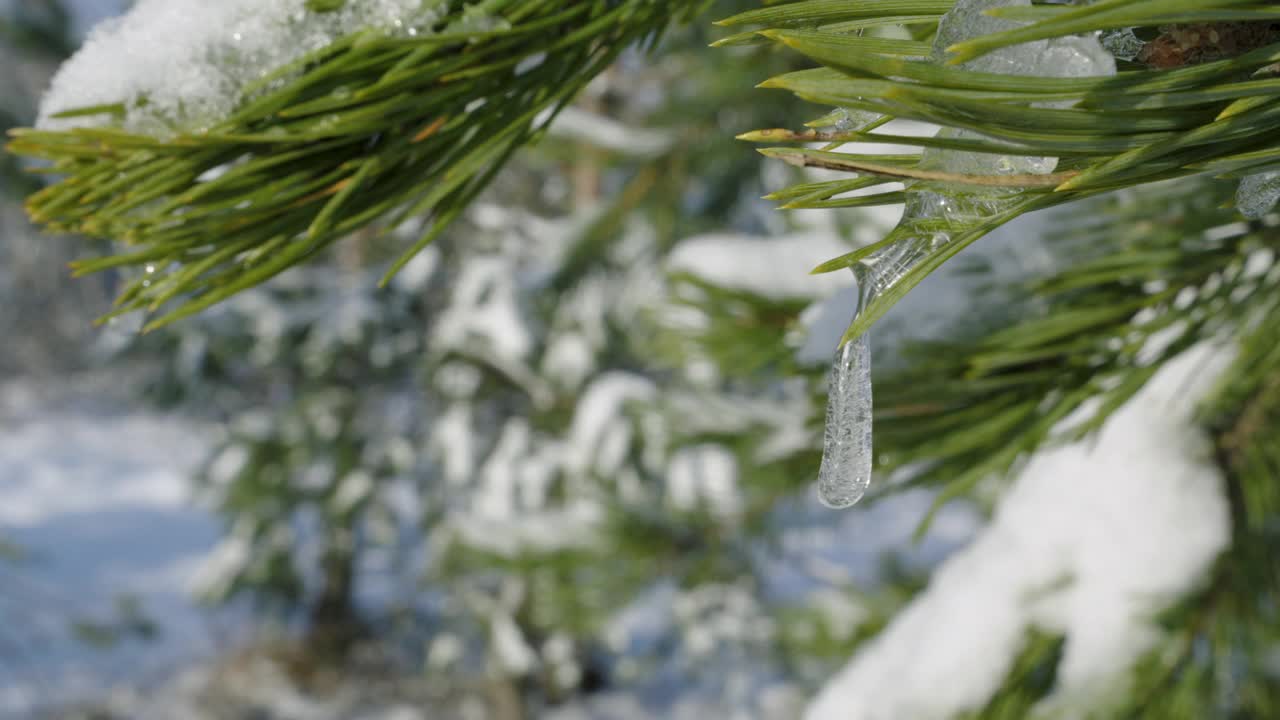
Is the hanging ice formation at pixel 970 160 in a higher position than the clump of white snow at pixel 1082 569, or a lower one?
higher

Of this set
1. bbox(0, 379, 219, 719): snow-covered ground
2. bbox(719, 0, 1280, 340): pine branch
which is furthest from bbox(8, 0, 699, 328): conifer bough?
bbox(0, 379, 219, 719): snow-covered ground

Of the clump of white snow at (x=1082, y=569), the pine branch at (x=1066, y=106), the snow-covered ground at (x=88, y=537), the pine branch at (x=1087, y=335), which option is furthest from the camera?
the snow-covered ground at (x=88, y=537)

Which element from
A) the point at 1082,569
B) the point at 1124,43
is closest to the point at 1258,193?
the point at 1124,43

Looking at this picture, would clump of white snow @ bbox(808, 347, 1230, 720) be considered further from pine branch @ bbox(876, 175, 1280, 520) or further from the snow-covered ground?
the snow-covered ground

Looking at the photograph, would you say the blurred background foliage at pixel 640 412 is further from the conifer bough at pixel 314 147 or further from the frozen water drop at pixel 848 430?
the frozen water drop at pixel 848 430

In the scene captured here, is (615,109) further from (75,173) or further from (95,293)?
(95,293)

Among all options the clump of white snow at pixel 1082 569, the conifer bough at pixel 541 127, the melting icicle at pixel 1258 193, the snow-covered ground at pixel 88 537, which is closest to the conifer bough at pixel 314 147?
the conifer bough at pixel 541 127

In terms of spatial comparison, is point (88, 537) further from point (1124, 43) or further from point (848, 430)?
point (1124, 43)

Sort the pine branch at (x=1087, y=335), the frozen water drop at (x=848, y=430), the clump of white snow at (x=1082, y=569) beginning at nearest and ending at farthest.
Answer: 1. the frozen water drop at (x=848, y=430)
2. the pine branch at (x=1087, y=335)
3. the clump of white snow at (x=1082, y=569)
